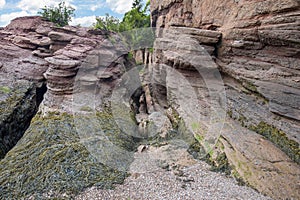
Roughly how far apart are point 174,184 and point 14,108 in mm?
11220

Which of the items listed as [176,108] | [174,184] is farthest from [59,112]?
[174,184]

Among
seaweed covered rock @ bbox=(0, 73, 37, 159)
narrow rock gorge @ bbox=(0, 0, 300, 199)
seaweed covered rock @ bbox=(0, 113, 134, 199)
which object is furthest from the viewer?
seaweed covered rock @ bbox=(0, 73, 37, 159)

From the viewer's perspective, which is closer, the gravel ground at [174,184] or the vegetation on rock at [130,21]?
the gravel ground at [174,184]

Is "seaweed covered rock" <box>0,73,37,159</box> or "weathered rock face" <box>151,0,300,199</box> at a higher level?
"weathered rock face" <box>151,0,300,199</box>

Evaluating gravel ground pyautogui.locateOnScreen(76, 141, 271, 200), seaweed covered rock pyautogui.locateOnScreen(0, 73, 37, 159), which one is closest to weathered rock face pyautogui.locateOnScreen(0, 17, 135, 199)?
seaweed covered rock pyautogui.locateOnScreen(0, 73, 37, 159)

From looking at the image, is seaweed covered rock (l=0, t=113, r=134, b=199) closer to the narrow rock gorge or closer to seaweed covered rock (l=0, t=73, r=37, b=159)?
the narrow rock gorge

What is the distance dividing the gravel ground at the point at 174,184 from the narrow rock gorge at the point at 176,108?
0.09 metres

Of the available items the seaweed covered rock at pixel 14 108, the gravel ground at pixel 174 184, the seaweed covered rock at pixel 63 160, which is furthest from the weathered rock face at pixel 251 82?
the seaweed covered rock at pixel 14 108

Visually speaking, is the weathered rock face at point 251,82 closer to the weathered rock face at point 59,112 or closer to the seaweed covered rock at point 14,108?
the weathered rock face at point 59,112

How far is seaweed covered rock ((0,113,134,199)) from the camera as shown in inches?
273

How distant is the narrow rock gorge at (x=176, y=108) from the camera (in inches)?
253

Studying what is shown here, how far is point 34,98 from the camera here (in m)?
14.1

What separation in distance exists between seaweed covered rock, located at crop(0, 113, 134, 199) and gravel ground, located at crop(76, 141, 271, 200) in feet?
1.53

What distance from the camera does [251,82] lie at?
7.51 metres
